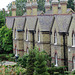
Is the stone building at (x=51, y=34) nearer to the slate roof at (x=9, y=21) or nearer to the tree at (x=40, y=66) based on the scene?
the tree at (x=40, y=66)

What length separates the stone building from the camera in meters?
34.6

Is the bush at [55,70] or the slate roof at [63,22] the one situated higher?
the slate roof at [63,22]

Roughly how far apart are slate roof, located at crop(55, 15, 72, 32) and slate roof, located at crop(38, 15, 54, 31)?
3.00 meters

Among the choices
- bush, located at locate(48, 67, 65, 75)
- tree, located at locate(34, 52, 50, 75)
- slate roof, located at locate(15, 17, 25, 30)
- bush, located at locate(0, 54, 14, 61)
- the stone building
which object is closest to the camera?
tree, located at locate(34, 52, 50, 75)

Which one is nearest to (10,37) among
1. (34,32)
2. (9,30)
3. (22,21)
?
(9,30)

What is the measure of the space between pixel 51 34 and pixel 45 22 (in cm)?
244

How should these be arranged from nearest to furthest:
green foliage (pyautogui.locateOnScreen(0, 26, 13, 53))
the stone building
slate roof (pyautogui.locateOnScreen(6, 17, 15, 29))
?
the stone building < green foliage (pyautogui.locateOnScreen(0, 26, 13, 53)) < slate roof (pyautogui.locateOnScreen(6, 17, 15, 29))

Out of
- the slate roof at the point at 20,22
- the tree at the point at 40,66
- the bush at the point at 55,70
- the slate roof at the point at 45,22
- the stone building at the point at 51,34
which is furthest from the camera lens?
the slate roof at the point at 20,22

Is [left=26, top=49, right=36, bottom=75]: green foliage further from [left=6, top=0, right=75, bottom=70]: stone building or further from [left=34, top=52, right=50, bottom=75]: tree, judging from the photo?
[left=6, top=0, right=75, bottom=70]: stone building

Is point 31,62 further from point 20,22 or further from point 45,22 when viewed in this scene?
point 20,22

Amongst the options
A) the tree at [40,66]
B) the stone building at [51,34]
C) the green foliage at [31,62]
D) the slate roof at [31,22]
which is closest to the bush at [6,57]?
the stone building at [51,34]

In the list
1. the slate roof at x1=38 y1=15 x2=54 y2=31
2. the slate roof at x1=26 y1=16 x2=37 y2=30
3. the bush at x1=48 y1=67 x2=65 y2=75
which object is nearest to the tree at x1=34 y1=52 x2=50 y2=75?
the bush at x1=48 y1=67 x2=65 y2=75

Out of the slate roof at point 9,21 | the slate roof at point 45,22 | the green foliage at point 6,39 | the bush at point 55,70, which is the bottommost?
the bush at point 55,70

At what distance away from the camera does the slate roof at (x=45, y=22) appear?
3981cm
